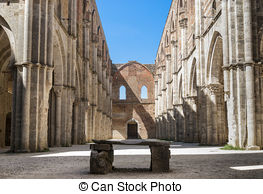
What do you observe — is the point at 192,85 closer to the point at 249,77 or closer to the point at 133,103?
the point at 249,77

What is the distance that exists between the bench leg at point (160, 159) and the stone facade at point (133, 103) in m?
Result: 41.5

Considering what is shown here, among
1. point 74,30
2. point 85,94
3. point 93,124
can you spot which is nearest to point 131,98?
point 93,124

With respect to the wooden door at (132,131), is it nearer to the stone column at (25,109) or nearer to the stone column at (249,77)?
the stone column at (249,77)

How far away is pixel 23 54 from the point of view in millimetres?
12523

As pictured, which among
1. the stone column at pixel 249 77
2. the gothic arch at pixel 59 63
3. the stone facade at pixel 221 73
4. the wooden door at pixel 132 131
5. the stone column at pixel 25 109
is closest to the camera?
the stone column at pixel 25 109

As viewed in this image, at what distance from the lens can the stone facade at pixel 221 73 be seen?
13.4m

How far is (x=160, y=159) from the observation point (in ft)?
21.1

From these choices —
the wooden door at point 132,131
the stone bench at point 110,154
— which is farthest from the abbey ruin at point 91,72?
the wooden door at point 132,131

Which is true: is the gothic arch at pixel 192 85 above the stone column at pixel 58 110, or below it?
above

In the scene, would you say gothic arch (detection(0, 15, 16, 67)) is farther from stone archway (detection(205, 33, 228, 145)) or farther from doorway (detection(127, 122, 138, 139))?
doorway (detection(127, 122, 138, 139))

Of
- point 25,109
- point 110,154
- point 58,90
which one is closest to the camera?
point 110,154

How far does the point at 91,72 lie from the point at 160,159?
22.8 m

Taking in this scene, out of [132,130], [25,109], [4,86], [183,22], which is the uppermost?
[183,22]

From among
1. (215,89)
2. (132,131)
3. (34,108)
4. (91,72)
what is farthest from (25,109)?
(132,131)
